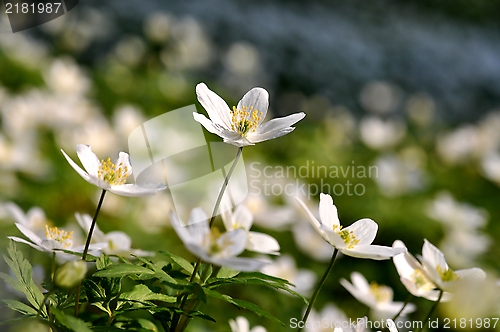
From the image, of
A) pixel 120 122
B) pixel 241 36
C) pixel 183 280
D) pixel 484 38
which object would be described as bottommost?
pixel 484 38

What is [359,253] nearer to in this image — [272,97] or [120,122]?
[120,122]

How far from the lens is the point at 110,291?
2.17 feet

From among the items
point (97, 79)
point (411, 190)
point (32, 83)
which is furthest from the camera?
point (97, 79)

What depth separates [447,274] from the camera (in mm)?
766

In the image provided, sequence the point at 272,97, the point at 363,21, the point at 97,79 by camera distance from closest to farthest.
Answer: the point at 97,79, the point at 272,97, the point at 363,21

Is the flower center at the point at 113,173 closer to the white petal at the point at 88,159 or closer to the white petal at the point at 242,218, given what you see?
the white petal at the point at 88,159

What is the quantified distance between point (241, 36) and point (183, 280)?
25.9ft

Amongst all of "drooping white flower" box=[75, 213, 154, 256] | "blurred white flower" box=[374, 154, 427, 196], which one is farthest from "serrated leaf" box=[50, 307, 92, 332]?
"blurred white flower" box=[374, 154, 427, 196]

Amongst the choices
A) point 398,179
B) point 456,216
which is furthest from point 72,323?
point 398,179

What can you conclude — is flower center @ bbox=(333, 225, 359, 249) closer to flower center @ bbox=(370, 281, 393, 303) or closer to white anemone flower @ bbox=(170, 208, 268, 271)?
white anemone flower @ bbox=(170, 208, 268, 271)

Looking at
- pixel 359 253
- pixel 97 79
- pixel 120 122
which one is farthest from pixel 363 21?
pixel 359 253

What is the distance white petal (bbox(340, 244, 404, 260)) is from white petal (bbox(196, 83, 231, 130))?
0.97 ft
